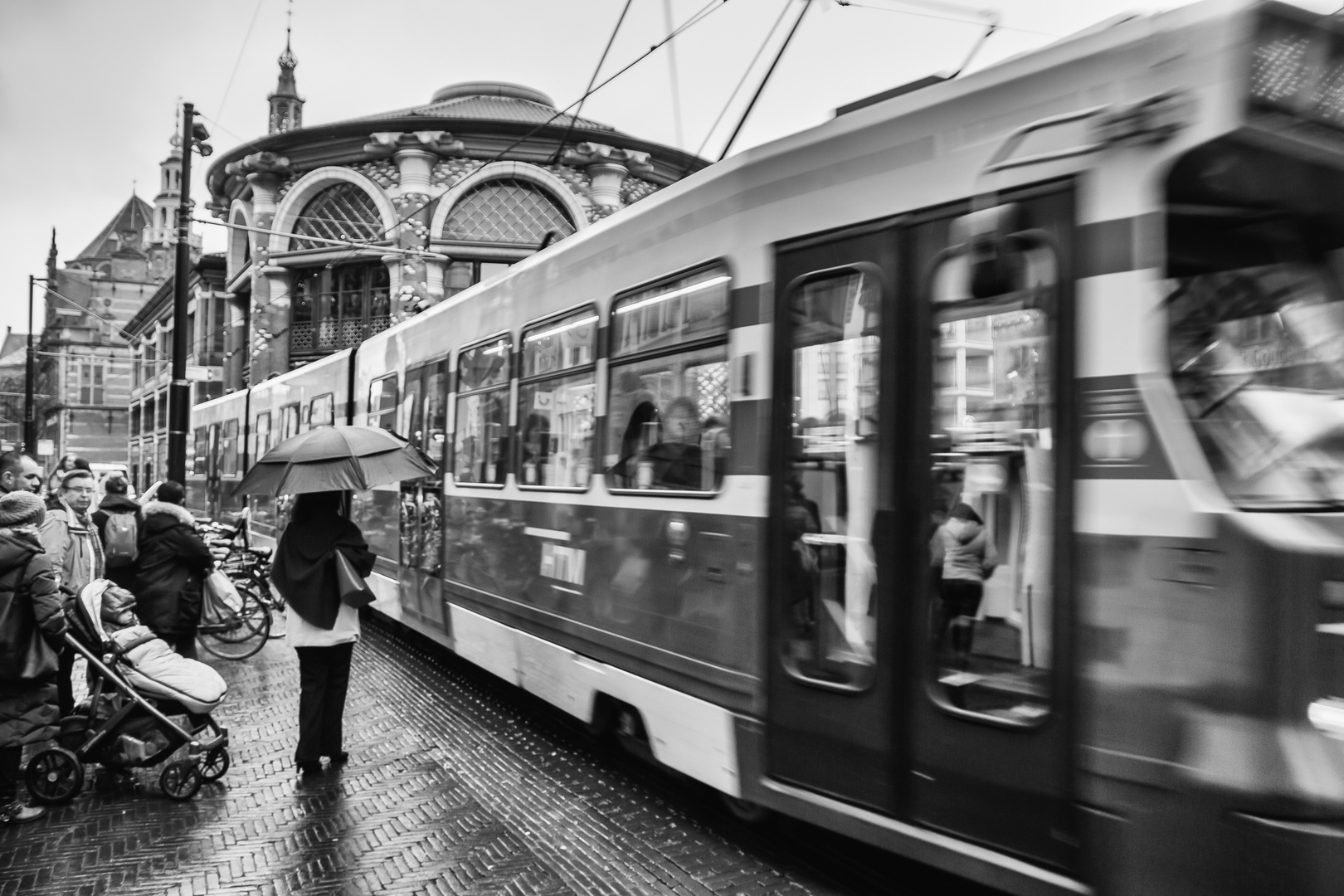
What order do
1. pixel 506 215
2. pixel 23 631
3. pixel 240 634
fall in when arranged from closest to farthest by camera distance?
pixel 23 631, pixel 240 634, pixel 506 215

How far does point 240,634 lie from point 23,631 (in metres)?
5.62

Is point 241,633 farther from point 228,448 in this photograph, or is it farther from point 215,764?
point 228,448

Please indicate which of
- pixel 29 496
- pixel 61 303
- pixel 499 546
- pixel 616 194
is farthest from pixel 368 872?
pixel 61 303

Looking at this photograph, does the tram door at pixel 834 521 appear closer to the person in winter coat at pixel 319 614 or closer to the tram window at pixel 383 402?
the person in winter coat at pixel 319 614

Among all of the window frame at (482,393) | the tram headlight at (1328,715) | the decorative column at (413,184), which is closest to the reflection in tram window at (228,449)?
the decorative column at (413,184)

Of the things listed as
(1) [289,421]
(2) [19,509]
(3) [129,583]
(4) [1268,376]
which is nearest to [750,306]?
(4) [1268,376]

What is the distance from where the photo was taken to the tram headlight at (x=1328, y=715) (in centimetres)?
308

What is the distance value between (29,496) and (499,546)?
304 cm

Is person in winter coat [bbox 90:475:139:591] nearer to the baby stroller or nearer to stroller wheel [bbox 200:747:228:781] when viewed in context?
the baby stroller

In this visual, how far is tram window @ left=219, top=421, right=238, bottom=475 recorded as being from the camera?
21.4 meters

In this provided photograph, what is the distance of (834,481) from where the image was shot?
15.0ft

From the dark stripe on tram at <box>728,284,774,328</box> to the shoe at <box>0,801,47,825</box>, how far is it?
4.36 metres

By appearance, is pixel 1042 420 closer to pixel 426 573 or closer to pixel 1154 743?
pixel 1154 743

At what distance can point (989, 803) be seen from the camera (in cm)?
387
